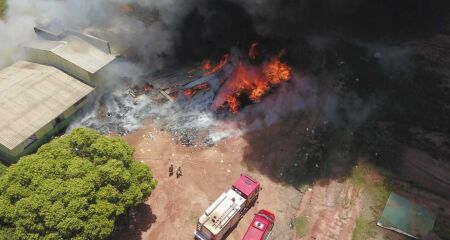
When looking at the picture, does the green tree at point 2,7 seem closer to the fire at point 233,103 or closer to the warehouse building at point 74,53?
the warehouse building at point 74,53

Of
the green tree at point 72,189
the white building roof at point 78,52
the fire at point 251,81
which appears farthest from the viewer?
the fire at point 251,81

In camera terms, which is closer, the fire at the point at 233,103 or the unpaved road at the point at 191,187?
the unpaved road at the point at 191,187

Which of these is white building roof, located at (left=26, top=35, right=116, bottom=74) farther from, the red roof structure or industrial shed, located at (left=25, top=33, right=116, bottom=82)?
the red roof structure


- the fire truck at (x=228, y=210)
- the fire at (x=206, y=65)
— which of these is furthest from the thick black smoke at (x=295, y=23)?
the fire truck at (x=228, y=210)

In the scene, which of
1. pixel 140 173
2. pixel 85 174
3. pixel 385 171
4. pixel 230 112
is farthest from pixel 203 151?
pixel 385 171

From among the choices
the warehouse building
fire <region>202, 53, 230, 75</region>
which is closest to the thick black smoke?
fire <region>202, 53, 230, 75</region>

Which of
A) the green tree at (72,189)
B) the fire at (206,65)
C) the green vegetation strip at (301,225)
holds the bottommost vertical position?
the green tree at (72,189)

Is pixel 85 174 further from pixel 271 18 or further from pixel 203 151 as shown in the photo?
pixel 271 18

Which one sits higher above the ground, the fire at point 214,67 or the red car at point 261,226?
the fire at point 214,67
